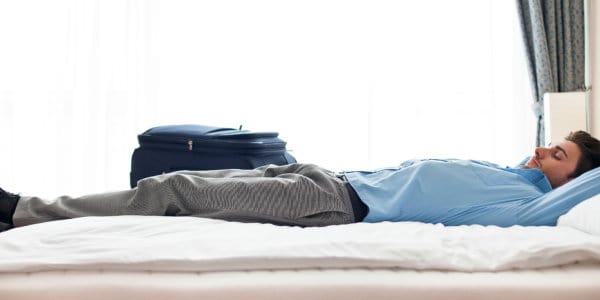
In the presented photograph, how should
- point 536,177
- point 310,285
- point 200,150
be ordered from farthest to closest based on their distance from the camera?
point 200,150
point 536,177
point 310,285

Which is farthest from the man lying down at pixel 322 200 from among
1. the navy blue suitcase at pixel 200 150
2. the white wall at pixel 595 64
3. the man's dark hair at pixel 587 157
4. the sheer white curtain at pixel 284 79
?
the sheer white curtain at pixel 284 79

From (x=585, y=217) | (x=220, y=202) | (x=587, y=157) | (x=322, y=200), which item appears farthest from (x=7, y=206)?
(x=587, y=157)

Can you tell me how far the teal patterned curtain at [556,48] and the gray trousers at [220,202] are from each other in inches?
86.2

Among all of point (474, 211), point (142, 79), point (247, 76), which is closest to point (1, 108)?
point (142, 79)

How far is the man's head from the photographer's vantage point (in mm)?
2115

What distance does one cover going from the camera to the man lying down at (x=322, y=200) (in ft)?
6.10

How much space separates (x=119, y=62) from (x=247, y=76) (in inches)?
30.5

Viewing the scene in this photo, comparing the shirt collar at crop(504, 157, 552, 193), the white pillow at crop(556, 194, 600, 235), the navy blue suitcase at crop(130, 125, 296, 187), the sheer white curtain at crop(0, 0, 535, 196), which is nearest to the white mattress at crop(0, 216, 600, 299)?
the white pillow at crop(556, 194, 600, 235)

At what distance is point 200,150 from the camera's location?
283 cm

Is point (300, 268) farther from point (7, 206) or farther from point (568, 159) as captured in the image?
point (568, 159)

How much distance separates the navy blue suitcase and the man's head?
1.12 m

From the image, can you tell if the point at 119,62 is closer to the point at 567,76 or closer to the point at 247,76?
the point at 247,76

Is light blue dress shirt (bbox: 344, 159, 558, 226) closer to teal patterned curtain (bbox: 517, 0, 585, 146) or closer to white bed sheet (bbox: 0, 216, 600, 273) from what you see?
white bed sheet (bbox: 0, 216, 600, 273)

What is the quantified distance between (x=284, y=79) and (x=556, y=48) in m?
1.52
